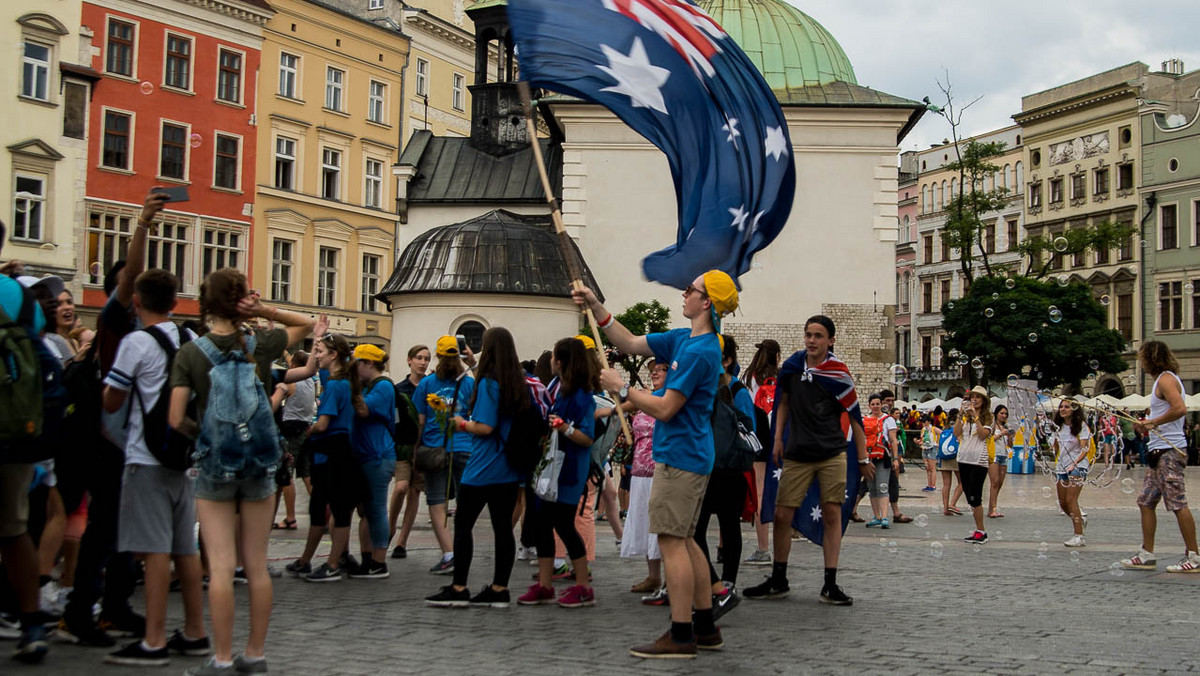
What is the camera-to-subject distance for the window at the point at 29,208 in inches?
1414

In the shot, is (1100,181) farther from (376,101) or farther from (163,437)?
(163,437)

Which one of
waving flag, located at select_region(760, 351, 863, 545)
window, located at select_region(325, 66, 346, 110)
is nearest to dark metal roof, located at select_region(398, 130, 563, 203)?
window, located at select_region(325, 66, 346, 110)

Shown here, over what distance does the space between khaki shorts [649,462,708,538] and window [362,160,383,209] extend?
4982 cm

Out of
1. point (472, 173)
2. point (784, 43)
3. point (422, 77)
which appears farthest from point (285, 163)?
point (784, 43)

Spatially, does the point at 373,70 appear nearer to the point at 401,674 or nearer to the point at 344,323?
the point at 344,323

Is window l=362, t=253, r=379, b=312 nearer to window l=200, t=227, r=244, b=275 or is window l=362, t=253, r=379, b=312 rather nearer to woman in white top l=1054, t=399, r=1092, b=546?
window l=200, t=227, r=244, b=275

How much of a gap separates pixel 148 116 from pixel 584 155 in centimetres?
1694

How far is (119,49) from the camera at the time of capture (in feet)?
147

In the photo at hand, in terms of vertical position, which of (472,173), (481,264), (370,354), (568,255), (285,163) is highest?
(285,163)

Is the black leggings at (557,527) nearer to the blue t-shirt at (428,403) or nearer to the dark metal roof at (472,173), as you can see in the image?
the blue t-shirt at (428,403)

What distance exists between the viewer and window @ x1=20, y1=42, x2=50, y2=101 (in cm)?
3588

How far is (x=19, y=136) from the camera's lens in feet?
118

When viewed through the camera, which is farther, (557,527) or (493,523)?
(557,527)

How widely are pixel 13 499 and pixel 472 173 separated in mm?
39260
